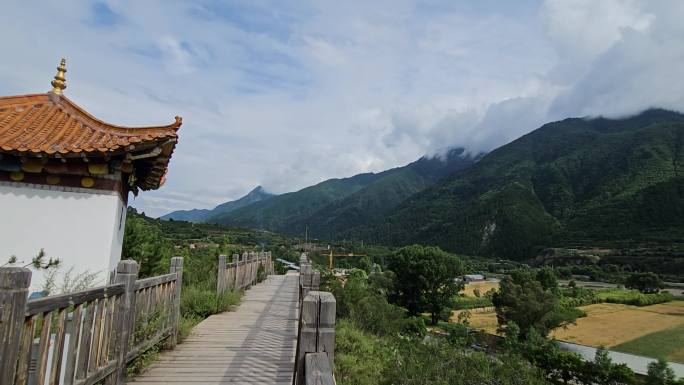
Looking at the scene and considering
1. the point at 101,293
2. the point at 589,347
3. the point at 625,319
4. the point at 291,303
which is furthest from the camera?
the point at 625,319

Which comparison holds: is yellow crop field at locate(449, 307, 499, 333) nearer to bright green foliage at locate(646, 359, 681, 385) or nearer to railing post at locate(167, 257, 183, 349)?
bright green foliage at locate(646, 359, 681, 385)

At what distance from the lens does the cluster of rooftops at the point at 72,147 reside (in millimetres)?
4402

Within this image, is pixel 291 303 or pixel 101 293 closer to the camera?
pixel 101 293

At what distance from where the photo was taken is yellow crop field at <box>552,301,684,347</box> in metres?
49.8

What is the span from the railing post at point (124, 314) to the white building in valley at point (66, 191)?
1.01 meters

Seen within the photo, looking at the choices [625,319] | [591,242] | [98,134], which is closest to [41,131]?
[98,134]

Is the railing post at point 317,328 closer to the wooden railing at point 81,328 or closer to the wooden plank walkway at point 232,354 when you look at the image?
the wooden railing at point 81,328

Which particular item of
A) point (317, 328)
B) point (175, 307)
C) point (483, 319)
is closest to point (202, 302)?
point (175, 307)

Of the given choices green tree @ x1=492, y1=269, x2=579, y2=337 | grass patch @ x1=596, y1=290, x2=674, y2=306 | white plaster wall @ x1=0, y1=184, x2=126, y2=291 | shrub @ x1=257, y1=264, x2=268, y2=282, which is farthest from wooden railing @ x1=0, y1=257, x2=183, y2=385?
grass patch @ x1=596, y1=290, x2=674, y2=306

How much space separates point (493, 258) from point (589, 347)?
2206 inches

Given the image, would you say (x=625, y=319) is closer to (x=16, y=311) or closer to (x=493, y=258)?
(x=493, y=258)

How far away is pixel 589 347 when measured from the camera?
152ft

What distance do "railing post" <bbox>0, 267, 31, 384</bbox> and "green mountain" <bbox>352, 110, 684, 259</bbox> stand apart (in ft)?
333

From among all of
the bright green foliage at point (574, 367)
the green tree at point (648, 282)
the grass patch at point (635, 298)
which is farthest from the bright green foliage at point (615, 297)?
the bright green foliage at point (574, 367)
